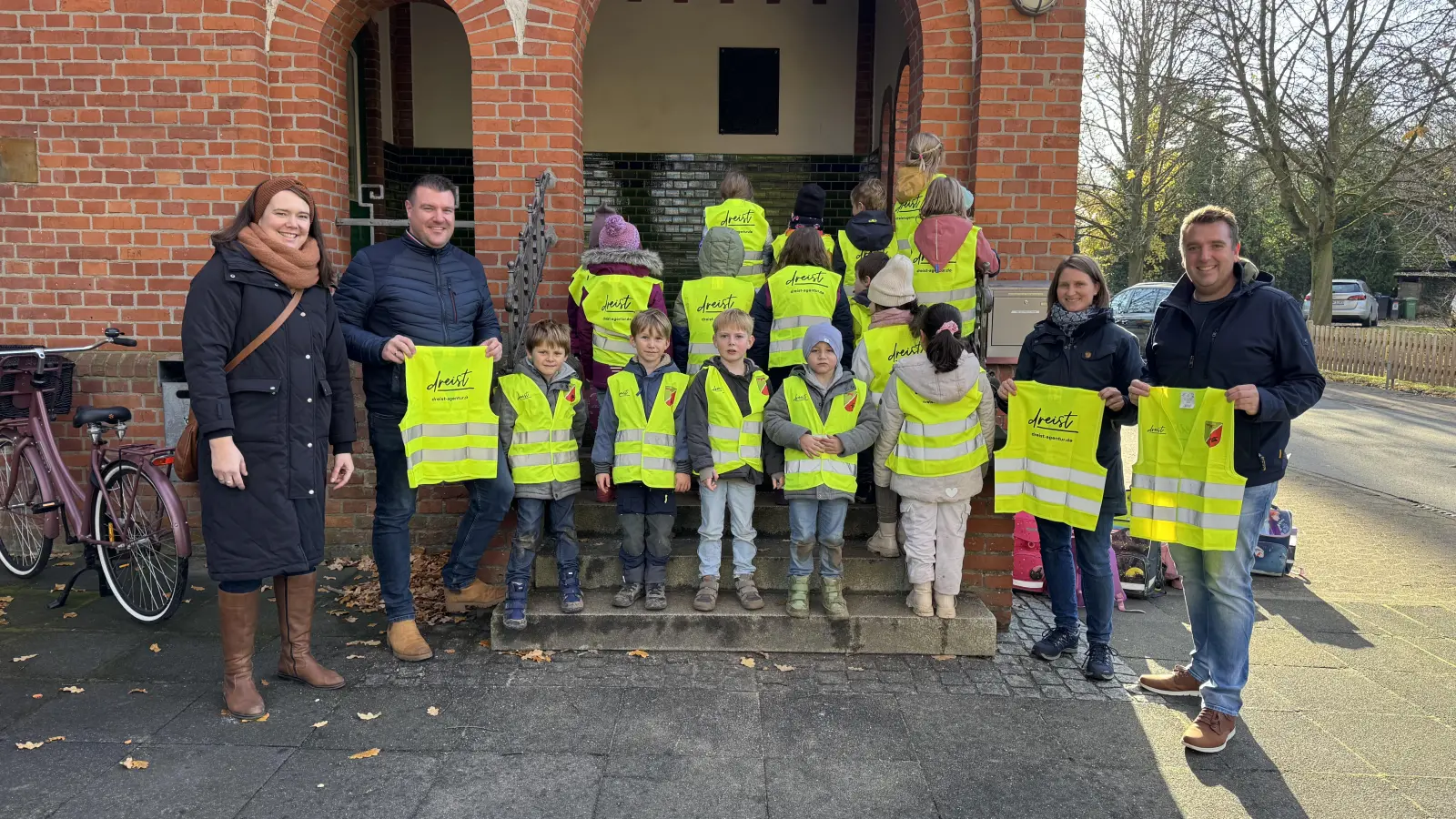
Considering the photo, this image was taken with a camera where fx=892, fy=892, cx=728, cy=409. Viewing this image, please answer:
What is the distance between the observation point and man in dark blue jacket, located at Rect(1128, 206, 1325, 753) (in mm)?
3658

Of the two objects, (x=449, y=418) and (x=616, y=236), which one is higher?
(x=616, y=236)

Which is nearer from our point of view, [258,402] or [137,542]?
[258,402]

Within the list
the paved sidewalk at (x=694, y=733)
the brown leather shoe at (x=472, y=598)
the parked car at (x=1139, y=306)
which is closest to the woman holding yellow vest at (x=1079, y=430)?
the paved sidewalk at (x=694, y=733)

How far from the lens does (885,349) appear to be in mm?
4965

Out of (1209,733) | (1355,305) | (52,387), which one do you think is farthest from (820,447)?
(1355,305)

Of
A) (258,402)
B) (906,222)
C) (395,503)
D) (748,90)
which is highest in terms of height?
(748,90)

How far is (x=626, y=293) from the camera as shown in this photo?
525 cm

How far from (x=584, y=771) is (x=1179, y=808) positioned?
223cm

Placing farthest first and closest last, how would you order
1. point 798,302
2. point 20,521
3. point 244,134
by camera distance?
point 244,134
point 20,521
point 798,302

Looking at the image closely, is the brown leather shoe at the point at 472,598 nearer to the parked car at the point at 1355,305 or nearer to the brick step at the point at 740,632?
the brick step at the point at 740,632

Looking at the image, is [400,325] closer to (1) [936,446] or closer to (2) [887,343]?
(2) [887,343]

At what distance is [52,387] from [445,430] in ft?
9.40

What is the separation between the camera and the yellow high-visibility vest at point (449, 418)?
431 cm

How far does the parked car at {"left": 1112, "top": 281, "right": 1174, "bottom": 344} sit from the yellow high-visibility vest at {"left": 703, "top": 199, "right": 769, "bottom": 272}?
48.4ft
